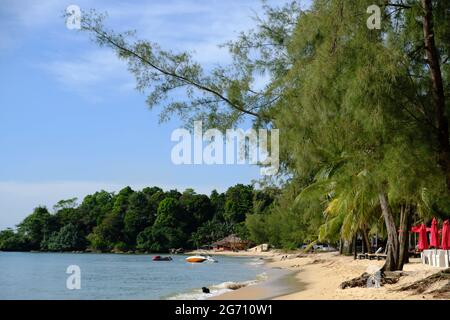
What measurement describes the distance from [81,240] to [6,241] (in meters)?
11.8

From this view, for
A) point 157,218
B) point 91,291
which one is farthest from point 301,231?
point 157,218

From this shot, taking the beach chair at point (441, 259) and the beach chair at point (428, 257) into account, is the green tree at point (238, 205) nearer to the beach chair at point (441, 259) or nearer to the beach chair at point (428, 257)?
the beach chair at point (428, 257)

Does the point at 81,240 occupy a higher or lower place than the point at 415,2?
lower

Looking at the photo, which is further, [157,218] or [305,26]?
[157,218]

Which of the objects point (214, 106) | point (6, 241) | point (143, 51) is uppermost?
point (143, 51)

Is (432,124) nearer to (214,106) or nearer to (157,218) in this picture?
(214,106)

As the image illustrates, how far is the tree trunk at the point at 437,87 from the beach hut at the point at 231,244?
77981 mm

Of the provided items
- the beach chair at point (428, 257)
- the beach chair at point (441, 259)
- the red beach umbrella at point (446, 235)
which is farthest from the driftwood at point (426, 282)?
the beach chair at point (428, 257)

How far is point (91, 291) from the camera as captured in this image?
25734 mm

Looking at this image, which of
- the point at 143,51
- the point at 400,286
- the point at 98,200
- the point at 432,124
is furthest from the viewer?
the point at 98,200

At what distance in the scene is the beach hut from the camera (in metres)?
85.4

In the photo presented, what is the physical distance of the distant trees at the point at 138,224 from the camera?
85.8 m

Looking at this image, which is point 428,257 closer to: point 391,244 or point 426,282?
point 391,244

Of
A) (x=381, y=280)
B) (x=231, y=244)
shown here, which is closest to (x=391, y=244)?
(x=381, y=280)
